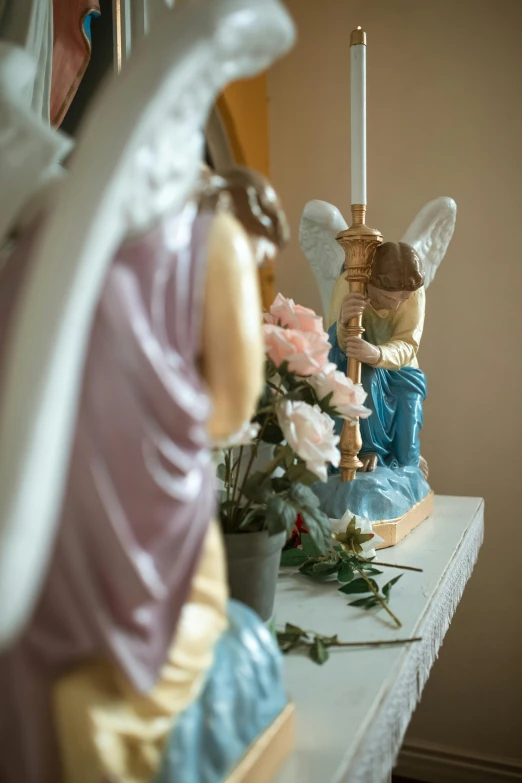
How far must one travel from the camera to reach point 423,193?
2.07 metres

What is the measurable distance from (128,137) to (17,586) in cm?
24

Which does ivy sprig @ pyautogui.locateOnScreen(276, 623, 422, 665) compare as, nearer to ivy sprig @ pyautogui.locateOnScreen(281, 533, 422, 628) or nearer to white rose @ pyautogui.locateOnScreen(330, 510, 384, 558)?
ivy sprig @ pyautogui.locateOnScreen(281, 533, 422, 628)

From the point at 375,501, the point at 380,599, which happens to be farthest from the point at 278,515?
the point at 375,501

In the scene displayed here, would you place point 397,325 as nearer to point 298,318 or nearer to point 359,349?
point 359,349

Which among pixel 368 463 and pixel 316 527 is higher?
pixel 316 527

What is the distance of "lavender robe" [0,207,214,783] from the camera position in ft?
1.20

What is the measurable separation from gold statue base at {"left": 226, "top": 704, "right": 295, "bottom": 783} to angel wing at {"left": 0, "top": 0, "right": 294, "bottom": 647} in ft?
0.79

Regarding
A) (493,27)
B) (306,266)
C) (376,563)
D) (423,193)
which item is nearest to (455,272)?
(423,193)

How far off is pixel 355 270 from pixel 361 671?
2.17 ft

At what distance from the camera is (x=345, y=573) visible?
894mm

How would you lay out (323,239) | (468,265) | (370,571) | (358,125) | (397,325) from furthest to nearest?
(468,265) → (323,239) → (397,325) → (358,125) → (370,571)

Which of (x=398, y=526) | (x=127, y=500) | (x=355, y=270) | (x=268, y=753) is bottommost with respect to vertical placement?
(x=398, y=526)

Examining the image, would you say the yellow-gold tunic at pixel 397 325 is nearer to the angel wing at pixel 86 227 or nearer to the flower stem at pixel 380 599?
the flower stem at pixel 380 599

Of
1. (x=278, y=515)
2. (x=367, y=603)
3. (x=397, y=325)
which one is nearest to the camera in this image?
(x=278, y=515)
